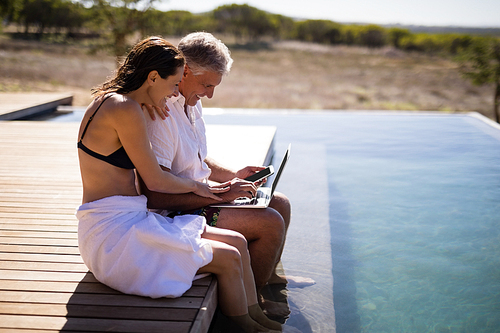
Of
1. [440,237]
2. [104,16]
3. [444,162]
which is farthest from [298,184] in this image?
[104,16]

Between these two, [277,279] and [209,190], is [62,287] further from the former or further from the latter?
[277,279]

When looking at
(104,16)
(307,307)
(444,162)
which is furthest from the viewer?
(104,16)

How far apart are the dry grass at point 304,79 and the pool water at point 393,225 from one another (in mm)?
8455

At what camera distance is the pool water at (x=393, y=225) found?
2377 millimetres

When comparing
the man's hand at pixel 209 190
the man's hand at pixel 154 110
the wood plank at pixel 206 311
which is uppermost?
the man's hand at pixel 154 110

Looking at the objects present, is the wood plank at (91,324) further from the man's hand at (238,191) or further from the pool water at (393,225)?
the pool water at (393,225)

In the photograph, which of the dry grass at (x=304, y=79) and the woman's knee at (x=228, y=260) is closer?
the woman's knee at (x=228, y=260)

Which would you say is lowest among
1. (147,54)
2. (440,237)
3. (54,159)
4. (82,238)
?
(440,237)

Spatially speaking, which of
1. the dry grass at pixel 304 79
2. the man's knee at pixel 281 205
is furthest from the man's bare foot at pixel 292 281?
the dry grass at pixel 304 79

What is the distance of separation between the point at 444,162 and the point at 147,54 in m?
4.27

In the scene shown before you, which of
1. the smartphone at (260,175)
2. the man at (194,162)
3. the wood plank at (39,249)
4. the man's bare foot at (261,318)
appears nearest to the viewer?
the man's bare foot at (261,318)

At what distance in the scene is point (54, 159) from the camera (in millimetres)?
3812

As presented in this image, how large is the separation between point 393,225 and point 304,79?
68.1ft

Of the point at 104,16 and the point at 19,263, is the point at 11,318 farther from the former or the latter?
the point at 104,16
